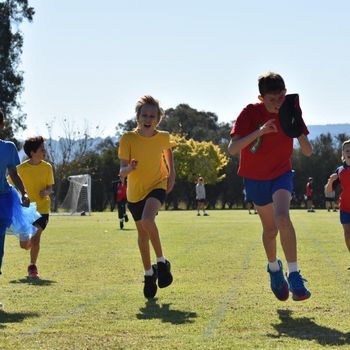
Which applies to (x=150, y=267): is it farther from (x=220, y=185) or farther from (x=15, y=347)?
(x=220, y=185)

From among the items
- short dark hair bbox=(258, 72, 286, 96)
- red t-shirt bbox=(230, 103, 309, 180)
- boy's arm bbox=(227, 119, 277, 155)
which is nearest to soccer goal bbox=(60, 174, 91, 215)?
red t-shirt bbox=(230, 103, 309, 180)

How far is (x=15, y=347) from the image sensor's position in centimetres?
593

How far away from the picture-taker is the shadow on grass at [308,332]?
19.8 feet

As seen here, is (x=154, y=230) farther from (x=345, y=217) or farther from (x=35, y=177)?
(x=345, y=217)

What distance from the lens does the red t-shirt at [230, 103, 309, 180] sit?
759 cm

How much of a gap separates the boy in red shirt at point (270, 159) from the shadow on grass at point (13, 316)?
7.18 ft

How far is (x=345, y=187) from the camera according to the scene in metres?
11.4

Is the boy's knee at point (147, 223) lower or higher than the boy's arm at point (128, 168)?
lower

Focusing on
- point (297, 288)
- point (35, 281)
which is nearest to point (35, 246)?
point (35, 281)

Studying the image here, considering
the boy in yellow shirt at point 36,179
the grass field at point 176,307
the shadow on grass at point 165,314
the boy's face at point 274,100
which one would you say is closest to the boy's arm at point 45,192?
the boy in yellow shirt at point 36,179

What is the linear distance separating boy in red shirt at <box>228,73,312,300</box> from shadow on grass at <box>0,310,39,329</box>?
86.1 inches

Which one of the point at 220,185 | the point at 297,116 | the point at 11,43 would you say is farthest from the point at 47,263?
the point at 220,185

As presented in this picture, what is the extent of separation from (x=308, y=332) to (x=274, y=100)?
6.93 ft

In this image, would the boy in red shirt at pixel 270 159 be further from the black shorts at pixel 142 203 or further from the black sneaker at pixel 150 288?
the black sneaker at pixel 150 288
